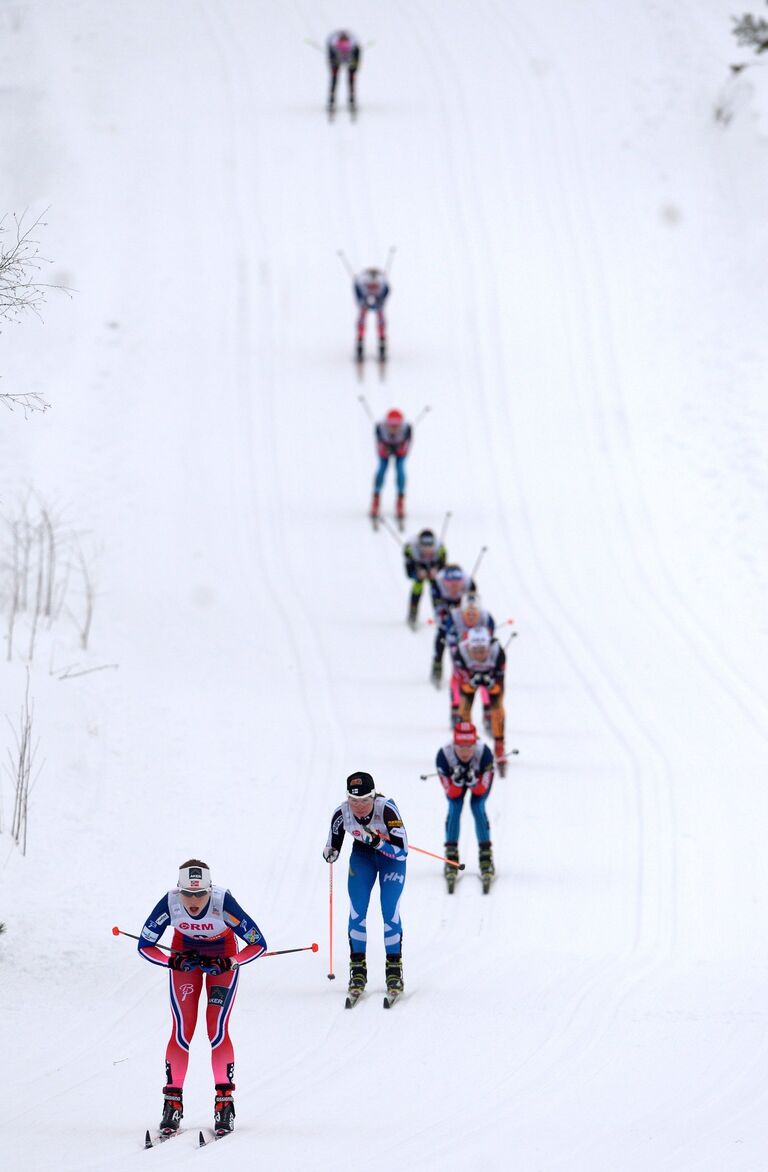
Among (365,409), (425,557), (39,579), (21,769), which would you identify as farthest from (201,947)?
(365,409)

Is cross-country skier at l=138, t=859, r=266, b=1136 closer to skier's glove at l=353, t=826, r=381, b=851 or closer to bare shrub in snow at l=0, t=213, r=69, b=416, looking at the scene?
skier's glove at l=353, t=826, r=381, b=851

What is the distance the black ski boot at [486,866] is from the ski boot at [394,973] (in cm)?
181

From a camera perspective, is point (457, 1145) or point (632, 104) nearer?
point (457, 1145)

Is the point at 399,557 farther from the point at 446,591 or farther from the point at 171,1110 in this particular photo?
the point at 171,1110

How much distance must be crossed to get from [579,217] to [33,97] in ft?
37.1

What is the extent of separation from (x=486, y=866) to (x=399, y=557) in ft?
27.1

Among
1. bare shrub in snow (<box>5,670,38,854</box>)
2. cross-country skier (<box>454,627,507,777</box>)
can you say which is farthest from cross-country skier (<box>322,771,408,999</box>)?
cross-country skier (<box>454,627,507,777</box>)

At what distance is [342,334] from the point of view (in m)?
24.8

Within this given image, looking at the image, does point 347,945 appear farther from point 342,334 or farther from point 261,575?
point 342,334

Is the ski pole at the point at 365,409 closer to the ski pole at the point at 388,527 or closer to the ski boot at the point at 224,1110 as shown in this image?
the ski pole at the point at 388,527

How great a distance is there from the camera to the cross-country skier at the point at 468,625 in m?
14.2

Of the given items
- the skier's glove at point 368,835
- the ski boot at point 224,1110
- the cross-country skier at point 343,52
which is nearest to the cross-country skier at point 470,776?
the skier's glove at point 368,835

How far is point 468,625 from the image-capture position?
14352mm

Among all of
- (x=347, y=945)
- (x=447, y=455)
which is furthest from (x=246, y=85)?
(x=347, y=945)
